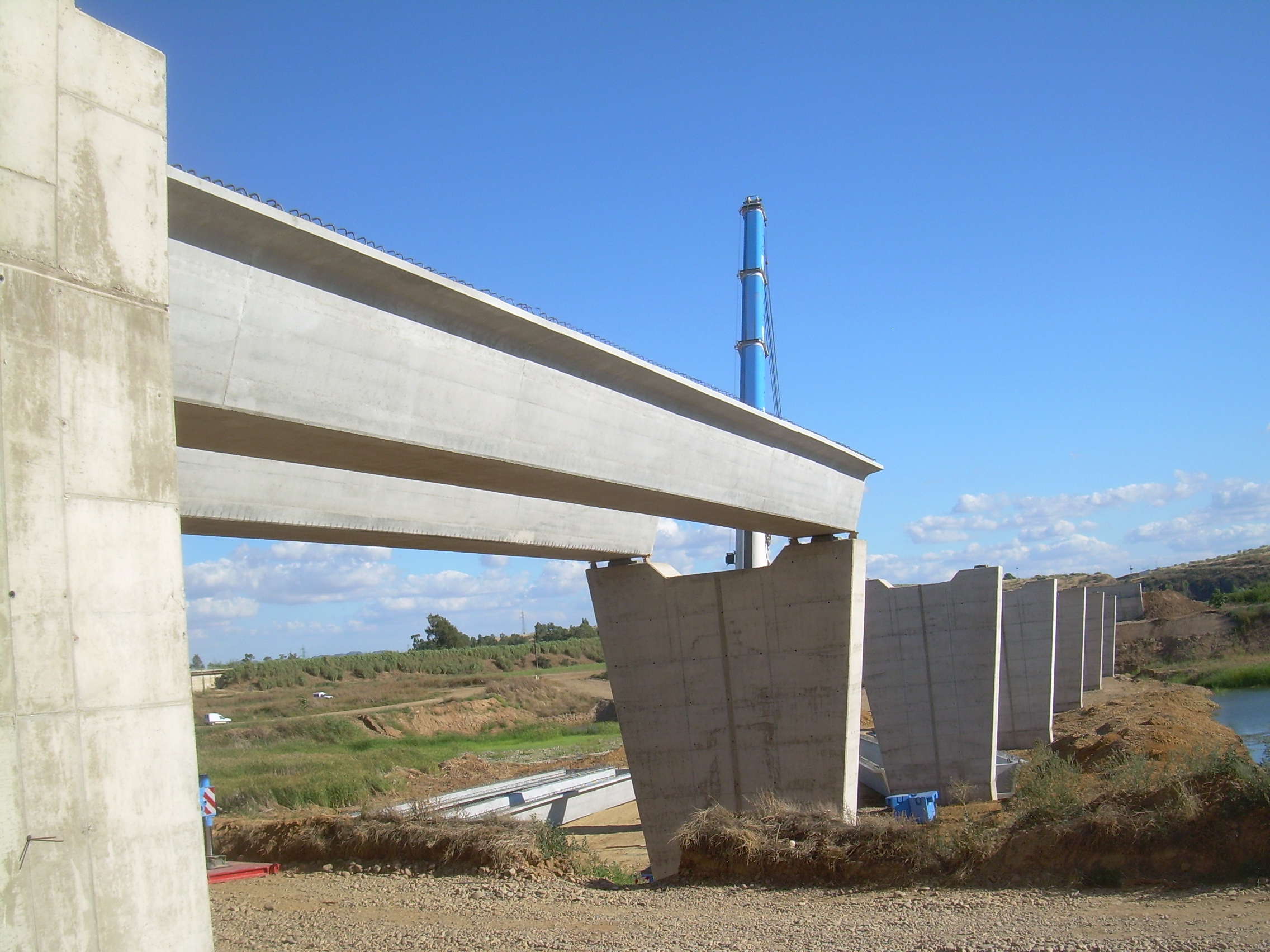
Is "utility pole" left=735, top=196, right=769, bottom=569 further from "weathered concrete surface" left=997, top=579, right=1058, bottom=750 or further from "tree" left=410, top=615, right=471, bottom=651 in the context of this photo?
"tree" left=410, top=615, right=471, bottom=651

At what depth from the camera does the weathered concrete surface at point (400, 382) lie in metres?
7.55

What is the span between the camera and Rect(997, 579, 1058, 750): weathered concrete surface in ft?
112

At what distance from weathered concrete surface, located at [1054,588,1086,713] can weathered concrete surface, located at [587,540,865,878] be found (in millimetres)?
30894

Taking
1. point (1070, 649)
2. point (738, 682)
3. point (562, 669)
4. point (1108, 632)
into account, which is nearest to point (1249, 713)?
point (1070, 649)

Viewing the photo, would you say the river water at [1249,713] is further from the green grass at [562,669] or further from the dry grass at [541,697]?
the green grass at [562,669]

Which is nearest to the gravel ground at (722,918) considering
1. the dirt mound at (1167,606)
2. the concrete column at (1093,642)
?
the concrete column at (1093,642)

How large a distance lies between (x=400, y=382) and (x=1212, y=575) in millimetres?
135184

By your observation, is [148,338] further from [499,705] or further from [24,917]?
[499,705]

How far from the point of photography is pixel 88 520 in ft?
17.3

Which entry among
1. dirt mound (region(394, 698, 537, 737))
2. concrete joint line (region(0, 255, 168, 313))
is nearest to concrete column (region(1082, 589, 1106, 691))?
dirt mound (region(394, 698, 537, 737))

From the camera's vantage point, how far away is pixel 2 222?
5.05m

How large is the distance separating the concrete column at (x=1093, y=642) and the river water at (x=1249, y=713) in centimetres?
570

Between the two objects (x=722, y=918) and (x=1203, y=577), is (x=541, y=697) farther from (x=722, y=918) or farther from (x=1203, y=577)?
(x=1203, y=577)

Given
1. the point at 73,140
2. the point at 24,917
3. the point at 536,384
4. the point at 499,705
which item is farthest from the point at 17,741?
the point at 499,705
